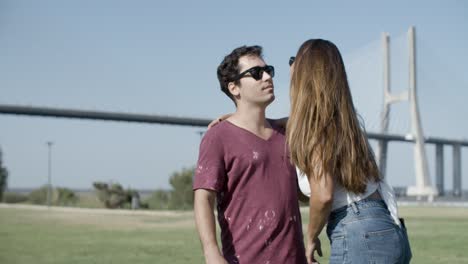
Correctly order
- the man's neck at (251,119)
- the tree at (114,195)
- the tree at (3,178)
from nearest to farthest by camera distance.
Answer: the man's neck at (251,119), the tree at (114,195), the tree at (3,178)

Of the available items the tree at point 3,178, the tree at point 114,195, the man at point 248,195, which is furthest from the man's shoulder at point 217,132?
the tree at point 3,178

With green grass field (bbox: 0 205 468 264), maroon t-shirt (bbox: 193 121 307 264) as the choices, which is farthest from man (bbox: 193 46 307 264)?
green grass field (bbox: 0 205 468 264)

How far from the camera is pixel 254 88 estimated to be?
2516 millimetres

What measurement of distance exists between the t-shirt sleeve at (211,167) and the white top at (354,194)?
0.25 m

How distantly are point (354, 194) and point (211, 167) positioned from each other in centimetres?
46

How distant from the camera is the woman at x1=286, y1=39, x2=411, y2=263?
2.19m

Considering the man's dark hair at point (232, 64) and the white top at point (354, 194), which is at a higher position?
the man's dark hair at point (232, 64)

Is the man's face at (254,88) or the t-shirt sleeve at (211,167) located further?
the man's face at (254,88)

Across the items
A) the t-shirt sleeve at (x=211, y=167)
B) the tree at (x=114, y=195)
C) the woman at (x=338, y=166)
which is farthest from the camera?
the tree at (x=114, y=195)

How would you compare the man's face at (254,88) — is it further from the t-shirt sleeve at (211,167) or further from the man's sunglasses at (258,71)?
the t-shirt sleeve at (211,167)

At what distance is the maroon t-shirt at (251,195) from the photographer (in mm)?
2359

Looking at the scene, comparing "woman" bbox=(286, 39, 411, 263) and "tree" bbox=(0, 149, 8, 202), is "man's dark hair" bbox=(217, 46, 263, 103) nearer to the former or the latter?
"woman" bbox=(286, 39, 411, 263)

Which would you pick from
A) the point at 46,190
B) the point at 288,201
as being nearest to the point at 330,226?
the point at 288,201

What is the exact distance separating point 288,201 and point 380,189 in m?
0.30
